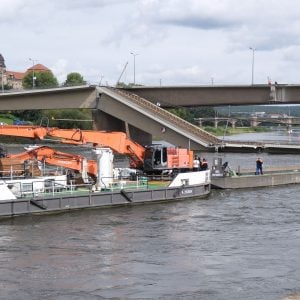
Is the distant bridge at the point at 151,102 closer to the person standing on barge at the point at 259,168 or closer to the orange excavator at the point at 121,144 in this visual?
the person standing on barge at the point at 259,168

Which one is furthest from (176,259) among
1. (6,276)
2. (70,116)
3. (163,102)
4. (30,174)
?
(70,116)

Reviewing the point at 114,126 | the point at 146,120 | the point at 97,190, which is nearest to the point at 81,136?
the point at 97,190

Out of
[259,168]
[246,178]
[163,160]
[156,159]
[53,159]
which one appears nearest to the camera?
[53,159]

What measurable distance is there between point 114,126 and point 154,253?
75206 millimetres

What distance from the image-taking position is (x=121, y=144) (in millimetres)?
45844

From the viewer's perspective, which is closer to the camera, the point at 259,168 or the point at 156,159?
the point at 156,159

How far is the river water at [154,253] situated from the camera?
22.5 meters

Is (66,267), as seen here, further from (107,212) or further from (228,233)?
(107,212)

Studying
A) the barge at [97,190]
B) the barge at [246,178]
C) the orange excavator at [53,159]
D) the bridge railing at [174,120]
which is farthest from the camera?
the bridge railing at [174,120]

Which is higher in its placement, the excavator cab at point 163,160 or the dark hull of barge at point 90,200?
the excavator cab at point 163,160

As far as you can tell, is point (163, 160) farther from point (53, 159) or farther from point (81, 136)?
point (53, 159)

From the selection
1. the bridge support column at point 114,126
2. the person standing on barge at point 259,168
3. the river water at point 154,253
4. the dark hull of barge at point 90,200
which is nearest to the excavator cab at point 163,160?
the dark hull of barge at point 90,200

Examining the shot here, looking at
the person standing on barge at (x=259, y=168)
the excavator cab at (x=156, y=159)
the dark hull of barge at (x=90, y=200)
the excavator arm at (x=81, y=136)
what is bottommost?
the dark hull of barge at (x=90, y=200)

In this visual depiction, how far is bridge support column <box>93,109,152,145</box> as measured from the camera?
100 meters
